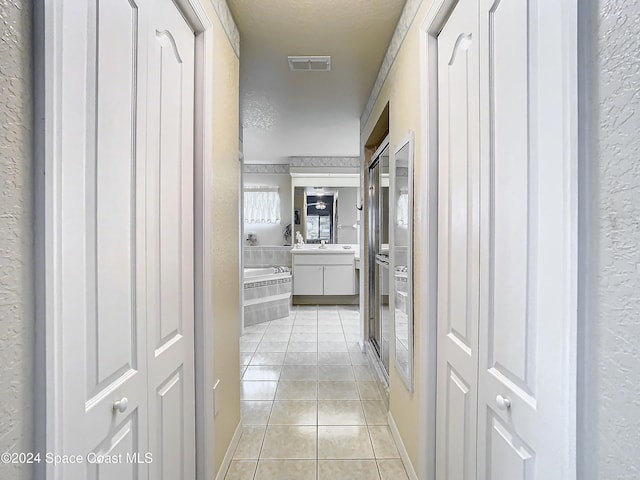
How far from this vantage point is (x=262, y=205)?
248 inches

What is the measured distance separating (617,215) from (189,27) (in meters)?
1.57

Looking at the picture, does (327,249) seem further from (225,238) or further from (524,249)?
(524,249)

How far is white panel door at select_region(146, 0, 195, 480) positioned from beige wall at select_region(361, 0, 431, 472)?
1013 millimetres

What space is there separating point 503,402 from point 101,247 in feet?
3.61

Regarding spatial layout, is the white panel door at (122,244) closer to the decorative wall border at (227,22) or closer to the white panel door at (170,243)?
the white panel door at (170,243)

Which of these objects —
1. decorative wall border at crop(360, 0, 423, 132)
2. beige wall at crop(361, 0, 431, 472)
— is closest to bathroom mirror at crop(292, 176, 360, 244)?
decorative wall border at crop(360, 0, 423, 132)

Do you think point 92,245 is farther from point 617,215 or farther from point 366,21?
point 366,21

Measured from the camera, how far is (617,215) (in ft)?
1.90

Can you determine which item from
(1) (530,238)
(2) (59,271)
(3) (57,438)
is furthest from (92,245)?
(1) (530,238)

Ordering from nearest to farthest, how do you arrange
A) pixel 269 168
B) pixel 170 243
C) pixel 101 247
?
pixel 101 247
pixel 170 243
pixel 269 168

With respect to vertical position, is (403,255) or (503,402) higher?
(403,255)

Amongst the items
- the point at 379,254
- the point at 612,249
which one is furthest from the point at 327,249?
the point at 612,249

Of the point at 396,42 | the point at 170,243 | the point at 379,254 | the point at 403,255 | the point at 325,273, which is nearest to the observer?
the point at 170,243

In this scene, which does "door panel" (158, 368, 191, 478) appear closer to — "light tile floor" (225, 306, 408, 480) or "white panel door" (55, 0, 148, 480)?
"white panel door" (55, 0, 148, 480)
